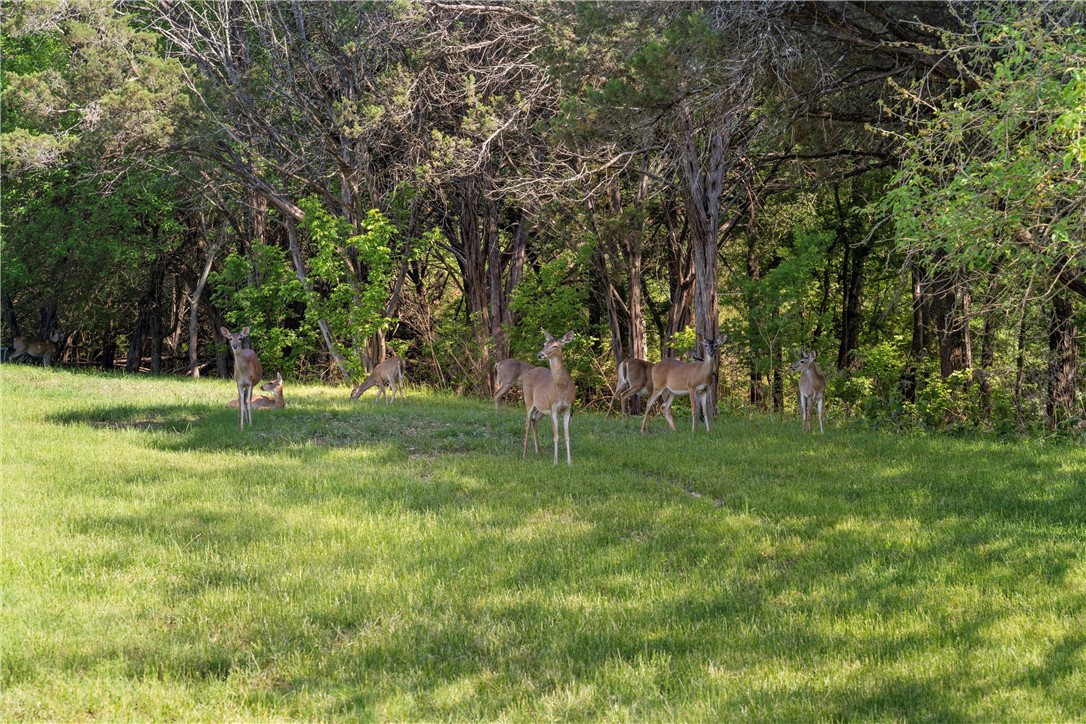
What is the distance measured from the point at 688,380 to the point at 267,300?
53.1ft

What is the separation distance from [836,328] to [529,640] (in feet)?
84.8

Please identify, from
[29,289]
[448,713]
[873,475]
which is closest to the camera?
[448,713]

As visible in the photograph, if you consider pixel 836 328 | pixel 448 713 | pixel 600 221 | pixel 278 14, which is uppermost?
pixel 278 14

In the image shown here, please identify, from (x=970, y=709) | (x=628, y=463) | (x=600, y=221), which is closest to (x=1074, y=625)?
(x=970, y=709)

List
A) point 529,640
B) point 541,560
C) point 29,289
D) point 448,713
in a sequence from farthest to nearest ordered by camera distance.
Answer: point 29,289 < point 541,560 < point 529,640 < point 448,713

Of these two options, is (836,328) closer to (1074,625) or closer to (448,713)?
(1074,625)

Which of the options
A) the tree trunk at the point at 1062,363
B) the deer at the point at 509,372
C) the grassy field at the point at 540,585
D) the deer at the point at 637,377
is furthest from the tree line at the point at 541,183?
the deer at the point at 509,372

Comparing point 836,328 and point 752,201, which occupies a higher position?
point 752,201

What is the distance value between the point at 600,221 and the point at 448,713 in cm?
1739

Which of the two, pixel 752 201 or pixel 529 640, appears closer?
pixel 529 640

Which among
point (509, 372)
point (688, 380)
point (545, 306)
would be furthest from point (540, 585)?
point (545, 306)

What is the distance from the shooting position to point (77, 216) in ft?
92.0

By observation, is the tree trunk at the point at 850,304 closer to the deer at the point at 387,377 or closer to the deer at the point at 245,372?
the deer at the point at 387,377

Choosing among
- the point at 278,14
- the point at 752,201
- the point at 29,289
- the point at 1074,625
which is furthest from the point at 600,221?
the point at 29,289
